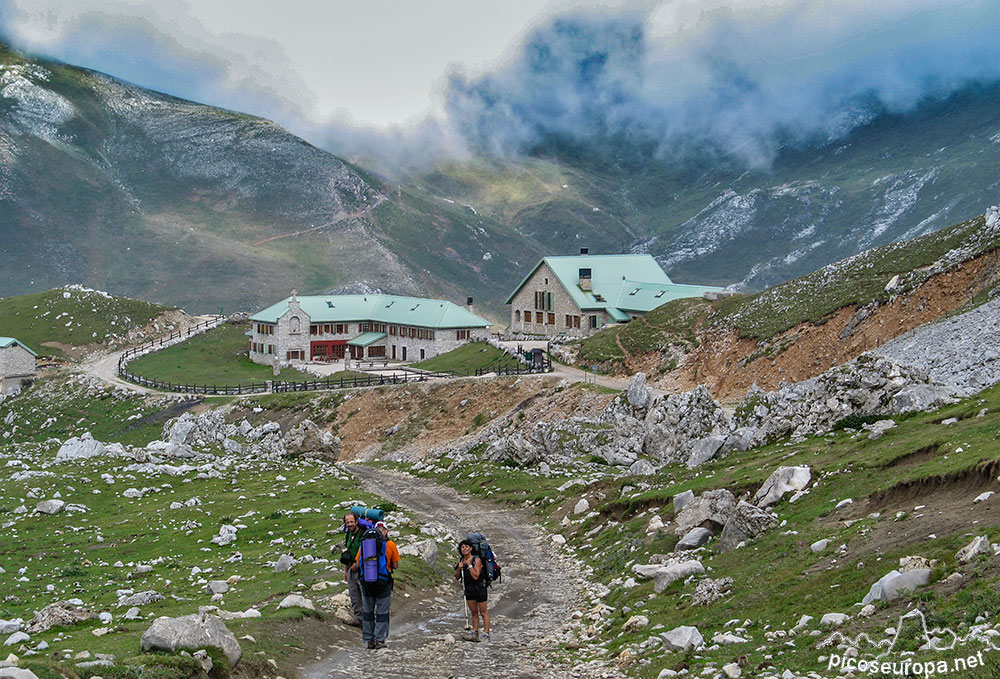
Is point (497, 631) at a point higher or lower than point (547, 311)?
lower

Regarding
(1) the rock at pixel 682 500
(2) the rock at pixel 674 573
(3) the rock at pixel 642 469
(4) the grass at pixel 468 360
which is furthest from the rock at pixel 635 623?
(4) the grass at pixel 468 360

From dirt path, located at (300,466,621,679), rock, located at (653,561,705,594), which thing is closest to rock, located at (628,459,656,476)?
dirt path, located at (300,466,621,679)

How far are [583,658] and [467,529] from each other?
19351 mm

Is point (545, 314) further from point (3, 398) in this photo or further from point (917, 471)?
point (917, 471)

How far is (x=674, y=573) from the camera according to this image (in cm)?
2588

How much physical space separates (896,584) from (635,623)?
636cm

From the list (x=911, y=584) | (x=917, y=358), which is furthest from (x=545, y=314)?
(x=911, y=584)

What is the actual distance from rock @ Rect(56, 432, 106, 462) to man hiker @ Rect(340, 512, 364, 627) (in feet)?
133

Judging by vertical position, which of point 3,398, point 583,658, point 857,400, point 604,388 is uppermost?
point 3,398

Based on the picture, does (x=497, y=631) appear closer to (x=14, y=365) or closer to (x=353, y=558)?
(x=353, y=558)

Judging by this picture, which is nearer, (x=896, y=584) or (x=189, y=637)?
(x=896, y=584)

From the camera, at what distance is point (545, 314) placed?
124 metres

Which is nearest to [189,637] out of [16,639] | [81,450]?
[16,639]

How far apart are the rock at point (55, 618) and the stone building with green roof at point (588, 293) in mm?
90693
